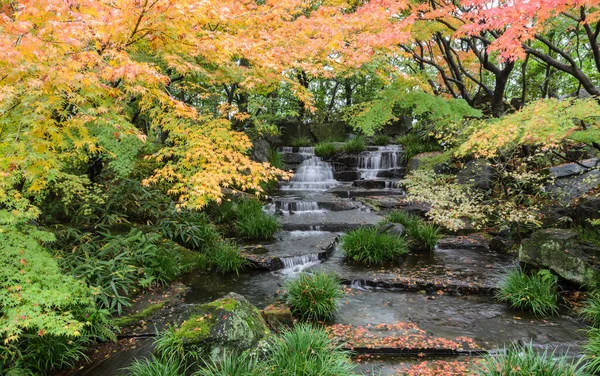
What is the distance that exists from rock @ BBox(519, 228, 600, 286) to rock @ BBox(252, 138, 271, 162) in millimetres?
11183

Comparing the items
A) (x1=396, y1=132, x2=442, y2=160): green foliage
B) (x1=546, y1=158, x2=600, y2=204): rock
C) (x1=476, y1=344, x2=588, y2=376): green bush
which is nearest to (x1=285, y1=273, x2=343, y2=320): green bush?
(x1=476, y1=344, x2=588, y2=376): green bush

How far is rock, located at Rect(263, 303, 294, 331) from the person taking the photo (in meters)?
5.18

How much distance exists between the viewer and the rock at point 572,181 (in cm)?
854

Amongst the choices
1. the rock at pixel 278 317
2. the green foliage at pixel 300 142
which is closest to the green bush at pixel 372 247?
the rock at pixel 278 317

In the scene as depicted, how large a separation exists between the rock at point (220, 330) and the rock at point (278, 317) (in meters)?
0.76

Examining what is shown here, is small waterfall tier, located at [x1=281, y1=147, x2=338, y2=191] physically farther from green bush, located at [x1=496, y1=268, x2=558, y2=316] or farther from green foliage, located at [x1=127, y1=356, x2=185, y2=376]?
green foliage, located at [x1=127, y1=356, x2=185, y2=376]

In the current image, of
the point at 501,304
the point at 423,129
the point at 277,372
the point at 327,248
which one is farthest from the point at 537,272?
the point at 423,129

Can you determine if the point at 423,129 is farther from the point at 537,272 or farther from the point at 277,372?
the point at 277,372

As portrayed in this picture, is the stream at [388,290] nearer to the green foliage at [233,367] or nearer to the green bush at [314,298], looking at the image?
the green bush at [314,298]

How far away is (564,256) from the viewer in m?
6.20

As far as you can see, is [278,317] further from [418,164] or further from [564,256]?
[418,164]

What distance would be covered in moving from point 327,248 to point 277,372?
5407 millimetres

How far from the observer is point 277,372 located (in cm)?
352

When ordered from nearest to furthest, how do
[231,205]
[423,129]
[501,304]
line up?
[501,304] → [231,205] → [423,129]
